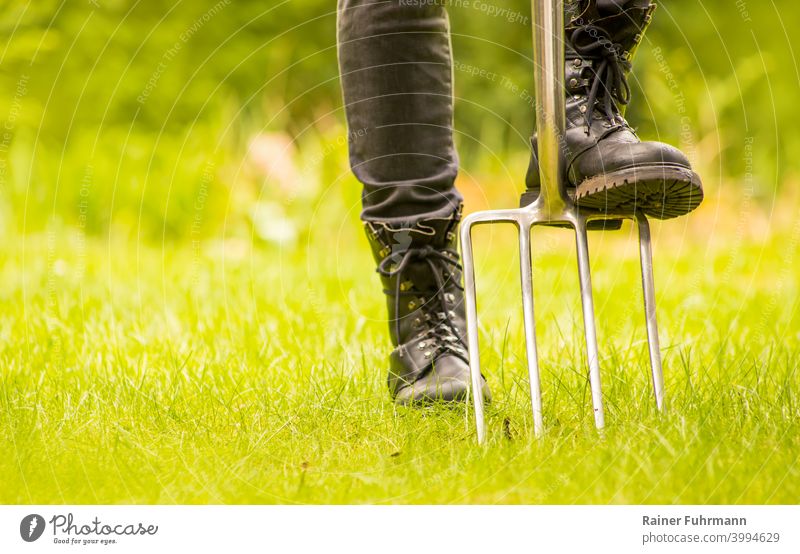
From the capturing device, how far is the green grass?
1.13 m

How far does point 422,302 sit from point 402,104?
0.34m

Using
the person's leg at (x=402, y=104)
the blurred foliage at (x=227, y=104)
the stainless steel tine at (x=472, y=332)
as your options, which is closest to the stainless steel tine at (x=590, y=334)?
the stainless steel tine at (x=472, y=332)

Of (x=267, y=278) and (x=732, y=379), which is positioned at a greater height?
(x=267, y=278)

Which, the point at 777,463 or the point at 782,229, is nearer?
the point at 777,463

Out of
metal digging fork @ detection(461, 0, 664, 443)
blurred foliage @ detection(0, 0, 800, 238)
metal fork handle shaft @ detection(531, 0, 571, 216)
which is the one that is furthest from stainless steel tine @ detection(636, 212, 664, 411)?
blurred foliage @ detection(0, 0, 800, 238)

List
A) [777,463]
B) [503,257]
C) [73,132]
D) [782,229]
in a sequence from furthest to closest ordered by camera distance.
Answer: [73,132], [782,229], [503,257], [777,463]

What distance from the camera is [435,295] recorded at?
1507mm

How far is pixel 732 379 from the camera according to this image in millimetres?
1447

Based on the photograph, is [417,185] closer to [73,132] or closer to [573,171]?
[573,171]

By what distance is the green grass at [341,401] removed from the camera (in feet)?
3.72

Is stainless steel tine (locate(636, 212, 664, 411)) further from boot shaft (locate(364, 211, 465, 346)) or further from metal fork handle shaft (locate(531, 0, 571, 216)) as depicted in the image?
boot shaft (locate(364, 211, 465, 346))

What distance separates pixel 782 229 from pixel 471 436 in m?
2.62

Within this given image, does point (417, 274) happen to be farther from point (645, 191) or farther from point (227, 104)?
point (227, 104)

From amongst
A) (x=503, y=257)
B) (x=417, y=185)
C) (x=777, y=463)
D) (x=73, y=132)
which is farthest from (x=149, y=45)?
(x=777, y=463)
